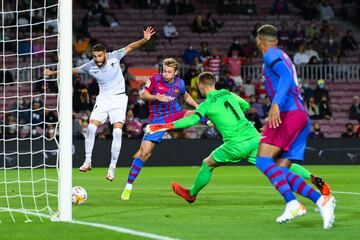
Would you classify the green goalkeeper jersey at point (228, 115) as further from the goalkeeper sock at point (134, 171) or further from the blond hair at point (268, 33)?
the blond hair at point (268, 33)

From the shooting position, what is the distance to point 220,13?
121 ft

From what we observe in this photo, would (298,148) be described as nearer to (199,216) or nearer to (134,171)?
(199,216)

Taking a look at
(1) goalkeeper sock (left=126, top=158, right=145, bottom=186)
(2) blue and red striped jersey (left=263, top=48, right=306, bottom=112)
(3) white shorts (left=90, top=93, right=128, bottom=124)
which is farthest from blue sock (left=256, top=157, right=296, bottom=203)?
(3) white shorts (left=90, top=93, right=128, bottom=124)

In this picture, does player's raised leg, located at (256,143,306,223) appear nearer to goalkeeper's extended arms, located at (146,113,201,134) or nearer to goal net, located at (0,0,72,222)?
goalkeeper's extended arms, located at (146,113,201,134)

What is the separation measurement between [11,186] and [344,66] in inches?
738

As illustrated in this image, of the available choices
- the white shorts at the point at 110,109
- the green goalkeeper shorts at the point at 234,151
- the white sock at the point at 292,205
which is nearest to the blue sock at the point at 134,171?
the white shorts at the point at 110,109

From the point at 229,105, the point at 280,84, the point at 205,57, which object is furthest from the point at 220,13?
the point at 280,84

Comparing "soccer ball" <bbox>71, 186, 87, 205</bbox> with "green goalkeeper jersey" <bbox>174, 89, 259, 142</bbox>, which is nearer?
"green goalkeeper jersey" <bbox>174, 89, 259, 142</bbox>

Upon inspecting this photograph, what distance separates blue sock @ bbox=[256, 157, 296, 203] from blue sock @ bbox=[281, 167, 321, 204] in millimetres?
191

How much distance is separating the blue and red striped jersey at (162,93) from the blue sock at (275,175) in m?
5.17

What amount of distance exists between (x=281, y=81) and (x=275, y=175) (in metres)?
0.95

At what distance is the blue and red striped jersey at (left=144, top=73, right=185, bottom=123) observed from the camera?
14961mm

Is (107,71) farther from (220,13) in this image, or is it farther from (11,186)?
(220,13)

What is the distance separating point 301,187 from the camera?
392 inches
